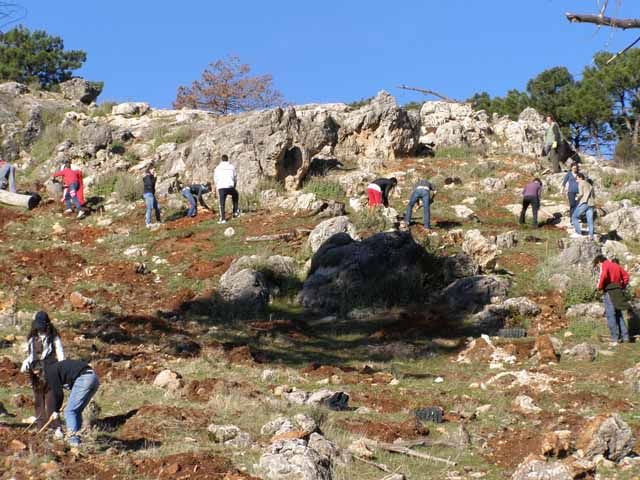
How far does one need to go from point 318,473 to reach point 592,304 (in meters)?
10.1

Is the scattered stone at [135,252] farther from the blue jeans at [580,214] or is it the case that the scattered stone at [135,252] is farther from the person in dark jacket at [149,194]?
the blue jeans at [580,214]

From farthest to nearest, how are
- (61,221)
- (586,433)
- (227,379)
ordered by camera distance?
(61,221)
(227,379)
(586,433)

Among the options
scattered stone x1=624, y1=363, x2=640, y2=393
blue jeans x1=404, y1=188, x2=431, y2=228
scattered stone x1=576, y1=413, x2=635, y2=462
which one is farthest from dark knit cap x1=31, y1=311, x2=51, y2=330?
blue jeans x1=404, y1=188, x2=431, y2=228

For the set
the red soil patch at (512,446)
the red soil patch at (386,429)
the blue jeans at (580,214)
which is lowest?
the red soil patch at (512,446)

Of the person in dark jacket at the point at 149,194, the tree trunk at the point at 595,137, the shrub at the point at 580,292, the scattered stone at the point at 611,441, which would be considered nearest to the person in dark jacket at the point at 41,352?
the scattered stone at the point at 611,441

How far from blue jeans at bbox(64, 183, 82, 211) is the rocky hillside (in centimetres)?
46

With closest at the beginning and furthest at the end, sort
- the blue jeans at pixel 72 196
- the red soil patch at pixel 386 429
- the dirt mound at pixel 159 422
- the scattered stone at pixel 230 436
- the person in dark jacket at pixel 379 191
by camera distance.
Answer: the scattered stone at pixel 230 436
the dirt mound at pixel 159 422
the red soil patch at pixel 386 429
the person in dark jacket at pixel 379 191
the blue jeans at pixel 72 196

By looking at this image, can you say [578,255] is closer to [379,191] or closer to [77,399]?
[379,191]

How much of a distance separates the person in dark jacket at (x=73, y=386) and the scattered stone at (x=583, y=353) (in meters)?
8.30

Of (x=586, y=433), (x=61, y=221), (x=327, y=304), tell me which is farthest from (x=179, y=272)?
(x=586, y=433)

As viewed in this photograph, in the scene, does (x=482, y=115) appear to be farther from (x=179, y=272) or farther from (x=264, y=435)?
(x=264, y=435)

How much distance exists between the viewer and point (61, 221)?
25016 millimetres

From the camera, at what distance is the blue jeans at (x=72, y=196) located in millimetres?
25375

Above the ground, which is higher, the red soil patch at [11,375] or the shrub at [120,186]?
the shrub at [120,186]
